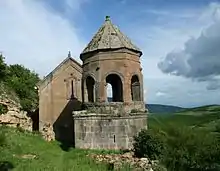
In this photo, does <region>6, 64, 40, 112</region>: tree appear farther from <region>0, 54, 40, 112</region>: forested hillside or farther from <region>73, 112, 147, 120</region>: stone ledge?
<region>73, 112, 147, 120</region>: stone ledge

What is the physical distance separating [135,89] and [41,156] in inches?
273

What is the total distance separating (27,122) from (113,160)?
12.6 m

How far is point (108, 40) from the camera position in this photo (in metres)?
21.5

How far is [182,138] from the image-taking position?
56.5 feet

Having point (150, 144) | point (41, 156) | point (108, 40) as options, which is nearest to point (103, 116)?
point (150, 144)

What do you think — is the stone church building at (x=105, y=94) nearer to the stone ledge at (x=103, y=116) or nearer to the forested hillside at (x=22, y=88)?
the stone ledge at (x=103, y=116)

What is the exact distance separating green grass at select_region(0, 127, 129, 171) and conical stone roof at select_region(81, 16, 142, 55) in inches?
223

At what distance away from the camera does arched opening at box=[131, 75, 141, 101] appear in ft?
72.8

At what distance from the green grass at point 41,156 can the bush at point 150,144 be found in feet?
6.78

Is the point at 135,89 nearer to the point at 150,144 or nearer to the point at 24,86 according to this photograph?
the point at 150,144

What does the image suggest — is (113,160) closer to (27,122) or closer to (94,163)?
(94,163)

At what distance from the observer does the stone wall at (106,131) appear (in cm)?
1997

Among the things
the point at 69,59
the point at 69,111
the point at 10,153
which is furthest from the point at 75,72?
the point at 10,153

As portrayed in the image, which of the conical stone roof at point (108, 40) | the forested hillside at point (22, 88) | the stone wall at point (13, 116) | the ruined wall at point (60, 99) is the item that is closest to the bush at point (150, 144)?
the conical stone roof at point (108, 40)
